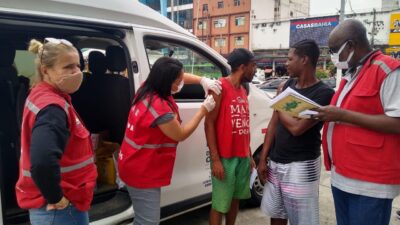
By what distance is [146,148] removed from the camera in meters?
2.41

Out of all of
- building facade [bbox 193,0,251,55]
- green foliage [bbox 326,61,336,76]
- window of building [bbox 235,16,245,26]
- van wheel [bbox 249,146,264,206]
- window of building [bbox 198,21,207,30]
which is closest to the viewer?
van wheel [bbox 249,146,264,206]

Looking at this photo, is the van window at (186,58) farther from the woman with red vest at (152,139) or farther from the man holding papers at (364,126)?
the man holding papers at (364,126)

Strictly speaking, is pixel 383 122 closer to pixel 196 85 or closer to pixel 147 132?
pixel 147 132

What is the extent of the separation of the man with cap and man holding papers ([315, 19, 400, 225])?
0.77 m

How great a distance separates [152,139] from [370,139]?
1.32m

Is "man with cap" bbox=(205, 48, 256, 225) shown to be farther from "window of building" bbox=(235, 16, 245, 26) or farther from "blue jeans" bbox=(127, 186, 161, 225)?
"window of building" bbox=(235, 16, 245, 26)

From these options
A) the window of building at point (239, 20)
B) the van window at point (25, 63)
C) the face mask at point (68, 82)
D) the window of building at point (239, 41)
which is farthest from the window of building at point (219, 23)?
the face mask at point (68, 82)

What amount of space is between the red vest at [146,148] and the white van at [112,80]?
506 mm

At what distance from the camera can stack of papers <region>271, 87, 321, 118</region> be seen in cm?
221

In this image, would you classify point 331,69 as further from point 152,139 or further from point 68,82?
point 68,82

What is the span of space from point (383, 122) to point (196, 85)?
1.95 m

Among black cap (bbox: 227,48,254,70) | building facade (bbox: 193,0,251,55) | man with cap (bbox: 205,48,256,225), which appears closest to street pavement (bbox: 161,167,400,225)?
man with cap (bbox: 205,48,256,225)

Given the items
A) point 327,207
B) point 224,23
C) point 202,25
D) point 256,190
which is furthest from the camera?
point 202,25

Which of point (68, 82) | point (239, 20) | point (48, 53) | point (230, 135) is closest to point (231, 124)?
point (230, 135)
